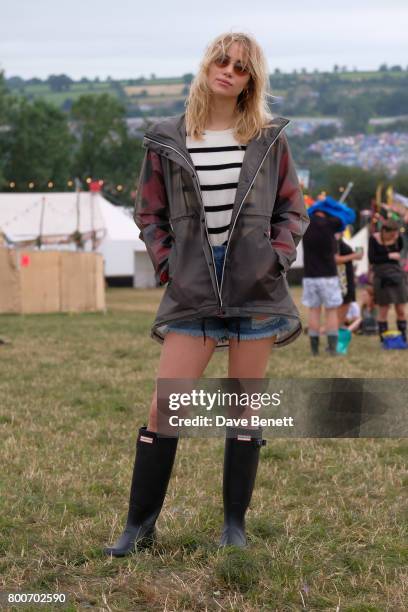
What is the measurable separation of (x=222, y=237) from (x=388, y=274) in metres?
10.8

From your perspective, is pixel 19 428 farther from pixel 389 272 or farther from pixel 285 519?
pixel 389 272

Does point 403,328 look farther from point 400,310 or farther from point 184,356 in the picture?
point 184,356

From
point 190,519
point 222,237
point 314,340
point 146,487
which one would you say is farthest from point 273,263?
point 314,340

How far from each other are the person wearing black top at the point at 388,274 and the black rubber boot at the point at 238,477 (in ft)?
34.3

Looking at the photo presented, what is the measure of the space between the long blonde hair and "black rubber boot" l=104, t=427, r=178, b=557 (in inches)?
44.3

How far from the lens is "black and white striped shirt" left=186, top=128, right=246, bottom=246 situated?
3.94m

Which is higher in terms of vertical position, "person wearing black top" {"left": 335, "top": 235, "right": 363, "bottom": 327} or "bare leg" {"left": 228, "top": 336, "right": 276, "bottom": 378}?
"bare leg" {"left": 228, "top": 336, "right": 276, "bottom": 378}

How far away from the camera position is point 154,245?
4035 millimetres

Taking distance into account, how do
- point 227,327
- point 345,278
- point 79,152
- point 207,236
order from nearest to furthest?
point 207,236
point 227,327
point 345,278
point 79,152

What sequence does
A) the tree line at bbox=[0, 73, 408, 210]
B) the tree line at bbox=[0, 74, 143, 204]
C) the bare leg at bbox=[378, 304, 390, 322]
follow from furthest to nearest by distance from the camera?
the tree line at bbox=[0, 73, 408, 210] → the tree line at bbox=[0, 74, 143, 204] → the bare leg at bbox=[378, 304, 390, 322]

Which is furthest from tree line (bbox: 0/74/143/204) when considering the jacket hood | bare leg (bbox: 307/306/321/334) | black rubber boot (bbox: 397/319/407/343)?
the jacket hood

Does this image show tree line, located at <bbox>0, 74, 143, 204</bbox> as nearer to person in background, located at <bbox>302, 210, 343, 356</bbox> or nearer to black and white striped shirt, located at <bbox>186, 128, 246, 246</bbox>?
person in background, located at <bbox>302, 210, 343, 356</bbox>

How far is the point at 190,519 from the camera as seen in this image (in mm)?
4629

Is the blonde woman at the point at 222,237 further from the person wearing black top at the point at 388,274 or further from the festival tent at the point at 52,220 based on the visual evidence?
the festival tent at the point at 52,220
